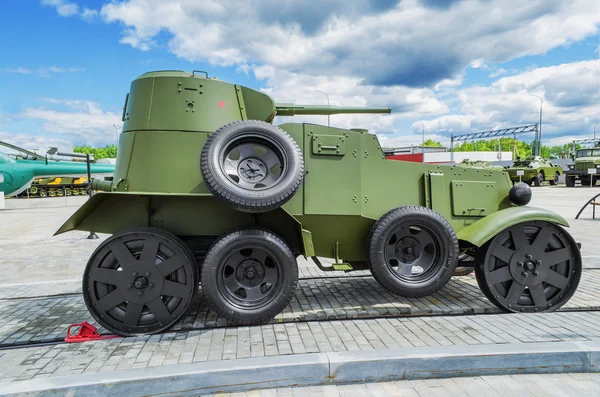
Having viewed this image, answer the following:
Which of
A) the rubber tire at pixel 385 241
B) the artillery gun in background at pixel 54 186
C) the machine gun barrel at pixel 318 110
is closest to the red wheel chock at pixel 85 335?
the rubber tire at pixel 385 241

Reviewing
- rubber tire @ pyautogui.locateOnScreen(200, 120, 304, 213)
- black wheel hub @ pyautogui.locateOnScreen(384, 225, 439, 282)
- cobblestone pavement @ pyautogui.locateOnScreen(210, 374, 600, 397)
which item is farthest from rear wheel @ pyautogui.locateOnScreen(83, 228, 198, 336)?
black wheel hub @ pyautogui.locateOnScreen(384, 225, 439, 282)

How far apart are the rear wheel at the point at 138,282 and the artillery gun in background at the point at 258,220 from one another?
1 cm

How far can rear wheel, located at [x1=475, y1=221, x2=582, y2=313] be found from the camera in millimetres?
4980

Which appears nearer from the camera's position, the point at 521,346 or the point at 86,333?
the point at 521,346

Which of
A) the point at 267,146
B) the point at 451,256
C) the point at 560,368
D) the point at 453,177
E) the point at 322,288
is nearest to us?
the point at 560,368

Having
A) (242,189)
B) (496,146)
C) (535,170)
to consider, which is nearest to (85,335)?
(242,189)

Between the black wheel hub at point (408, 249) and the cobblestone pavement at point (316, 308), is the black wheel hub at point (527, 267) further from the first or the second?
the black wheel hub at point (408, 249)

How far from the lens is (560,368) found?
3633 millimetres

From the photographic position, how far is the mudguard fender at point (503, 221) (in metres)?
4.88

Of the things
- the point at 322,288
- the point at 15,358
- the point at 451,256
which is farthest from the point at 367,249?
the point at 15,358

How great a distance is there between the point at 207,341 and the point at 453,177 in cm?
361

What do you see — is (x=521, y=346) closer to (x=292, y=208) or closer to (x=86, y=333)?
(x=292, y=208)

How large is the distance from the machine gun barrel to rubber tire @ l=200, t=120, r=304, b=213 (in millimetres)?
1345

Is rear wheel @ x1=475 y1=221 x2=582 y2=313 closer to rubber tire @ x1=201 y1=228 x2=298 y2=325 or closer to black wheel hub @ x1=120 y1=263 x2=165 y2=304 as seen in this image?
rubber tire @ x1=201 y1=228 x2=298 y2=325
